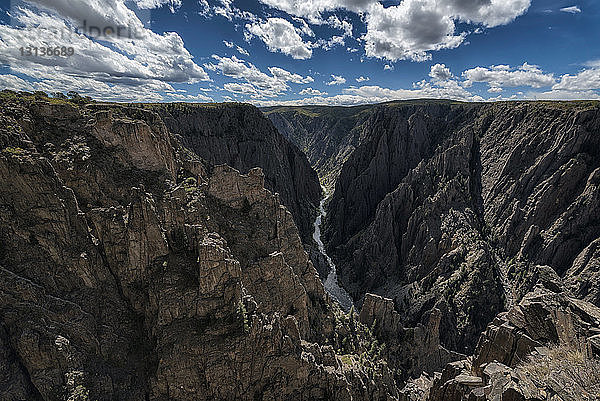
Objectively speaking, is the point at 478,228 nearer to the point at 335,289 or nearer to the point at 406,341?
the point at 335,289

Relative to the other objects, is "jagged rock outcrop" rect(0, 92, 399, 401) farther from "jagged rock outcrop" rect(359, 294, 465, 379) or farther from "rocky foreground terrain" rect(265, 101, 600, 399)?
"rocky foreground terrain" rect(265, 101, 600, 399)

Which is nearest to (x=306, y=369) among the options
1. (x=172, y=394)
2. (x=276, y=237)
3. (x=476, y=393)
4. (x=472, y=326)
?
(x=172, y=394)

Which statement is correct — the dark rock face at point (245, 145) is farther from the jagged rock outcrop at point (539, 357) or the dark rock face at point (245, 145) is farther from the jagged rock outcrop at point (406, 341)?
the jagged rock outcrop at point (539, 357)

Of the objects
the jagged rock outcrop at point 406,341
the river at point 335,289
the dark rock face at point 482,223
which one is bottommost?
the river at point 335,289

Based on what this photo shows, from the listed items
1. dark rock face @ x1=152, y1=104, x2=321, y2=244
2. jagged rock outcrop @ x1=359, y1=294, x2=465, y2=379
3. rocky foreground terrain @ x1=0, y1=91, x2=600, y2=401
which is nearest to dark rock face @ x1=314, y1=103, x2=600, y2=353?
rocky foreground terrain @ x1=0, y1=91, x2=600, y2=401

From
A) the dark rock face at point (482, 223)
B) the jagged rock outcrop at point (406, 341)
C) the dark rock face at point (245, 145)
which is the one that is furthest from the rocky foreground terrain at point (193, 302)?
the dark rock face at point (245, 145)

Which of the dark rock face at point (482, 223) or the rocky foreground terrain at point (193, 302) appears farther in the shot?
the dark rock face at point (482, 223)
